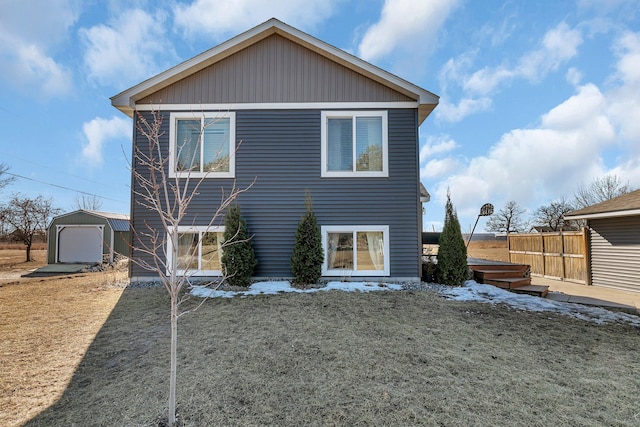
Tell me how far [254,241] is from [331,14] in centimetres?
758

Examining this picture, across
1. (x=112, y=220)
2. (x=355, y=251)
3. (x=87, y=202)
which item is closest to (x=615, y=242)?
(x=355, y=251)

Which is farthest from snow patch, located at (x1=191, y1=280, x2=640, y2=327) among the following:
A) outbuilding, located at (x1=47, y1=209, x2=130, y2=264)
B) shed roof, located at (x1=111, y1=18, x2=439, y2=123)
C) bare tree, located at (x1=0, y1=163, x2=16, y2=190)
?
bare tree, located at (x1=0, y1=163, x2=16, y2=190)

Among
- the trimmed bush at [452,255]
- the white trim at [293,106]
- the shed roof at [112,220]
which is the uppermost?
the white trim at [293,106]

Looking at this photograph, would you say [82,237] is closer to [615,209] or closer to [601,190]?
[615,209]

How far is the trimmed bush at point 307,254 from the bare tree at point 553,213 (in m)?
24.2

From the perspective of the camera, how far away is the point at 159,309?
5.66 metres

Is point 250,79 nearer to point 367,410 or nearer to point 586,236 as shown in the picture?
point 367,410

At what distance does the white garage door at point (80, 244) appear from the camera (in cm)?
1383

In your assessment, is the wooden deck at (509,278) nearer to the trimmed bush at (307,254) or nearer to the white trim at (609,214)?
the white trim at (609,214)

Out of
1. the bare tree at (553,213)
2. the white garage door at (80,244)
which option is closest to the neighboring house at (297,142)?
the white garage door at (80,244)

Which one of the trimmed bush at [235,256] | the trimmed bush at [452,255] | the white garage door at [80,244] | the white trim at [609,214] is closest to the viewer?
the trimmed bush at [235,256]

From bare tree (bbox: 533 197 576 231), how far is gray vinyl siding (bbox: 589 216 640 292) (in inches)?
637

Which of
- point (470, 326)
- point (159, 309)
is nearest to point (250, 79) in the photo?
point (159, 309)

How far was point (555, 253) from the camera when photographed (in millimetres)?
11570
